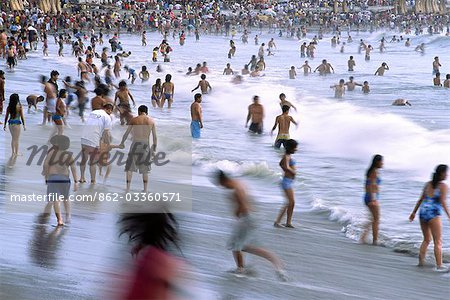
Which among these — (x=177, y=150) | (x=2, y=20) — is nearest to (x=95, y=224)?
(x=177, y=150)

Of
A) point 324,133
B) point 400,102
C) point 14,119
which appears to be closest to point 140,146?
point 14,119

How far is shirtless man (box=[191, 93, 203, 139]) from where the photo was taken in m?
17.8

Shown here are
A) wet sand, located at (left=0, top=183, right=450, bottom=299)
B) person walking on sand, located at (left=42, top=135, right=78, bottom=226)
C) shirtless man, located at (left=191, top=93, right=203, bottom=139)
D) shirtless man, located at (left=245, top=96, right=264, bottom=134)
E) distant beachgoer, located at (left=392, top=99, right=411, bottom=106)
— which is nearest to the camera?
wet sand, located at (left=0, top=183, right=450, bottom=299)

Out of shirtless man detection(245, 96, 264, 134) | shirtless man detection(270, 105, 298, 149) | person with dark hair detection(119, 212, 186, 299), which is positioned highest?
person with dark hair detection(119, 212, 186, 299)

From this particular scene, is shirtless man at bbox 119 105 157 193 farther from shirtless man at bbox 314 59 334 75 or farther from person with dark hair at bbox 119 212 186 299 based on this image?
shirtless man at bbox 314 59 334 75

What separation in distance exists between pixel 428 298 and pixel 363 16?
242 feet

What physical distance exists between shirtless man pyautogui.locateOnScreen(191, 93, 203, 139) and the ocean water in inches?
14.3

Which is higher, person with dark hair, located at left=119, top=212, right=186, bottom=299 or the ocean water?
person with dark hair, located at left=119, top=212, right=186, bottom=299

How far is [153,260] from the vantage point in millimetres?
4402

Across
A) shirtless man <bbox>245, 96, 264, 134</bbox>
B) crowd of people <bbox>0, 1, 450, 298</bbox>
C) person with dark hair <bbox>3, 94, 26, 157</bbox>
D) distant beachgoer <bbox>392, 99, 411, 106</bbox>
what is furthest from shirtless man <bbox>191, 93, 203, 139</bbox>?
distant beachgoer <bbox>392, 99, 411, 106</bbox>

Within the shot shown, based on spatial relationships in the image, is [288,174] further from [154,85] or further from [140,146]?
[154,85]

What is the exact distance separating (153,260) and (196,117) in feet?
45.8

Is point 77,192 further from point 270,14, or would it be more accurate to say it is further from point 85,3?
point 270,14

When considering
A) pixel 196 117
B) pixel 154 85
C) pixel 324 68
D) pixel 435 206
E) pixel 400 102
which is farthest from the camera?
pixel 324 68
